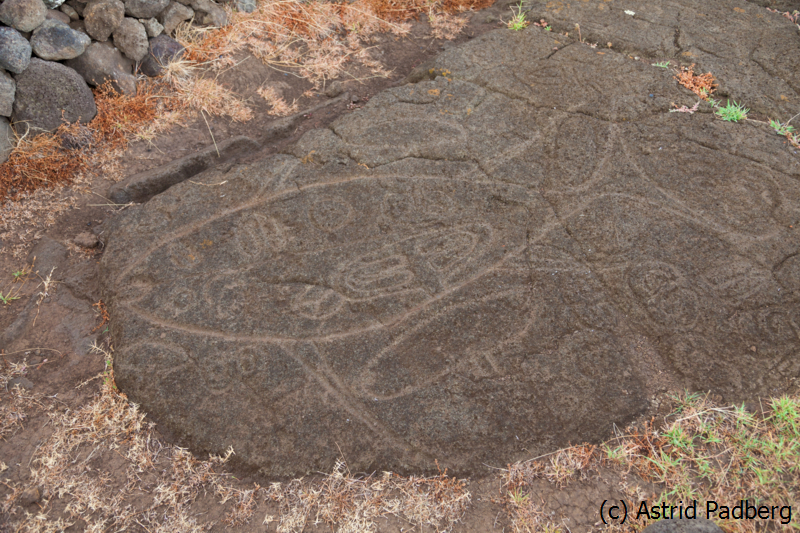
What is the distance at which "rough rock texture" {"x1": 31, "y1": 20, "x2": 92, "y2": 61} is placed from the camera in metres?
3.01

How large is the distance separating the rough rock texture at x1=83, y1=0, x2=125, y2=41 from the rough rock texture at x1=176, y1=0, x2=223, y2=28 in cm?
57

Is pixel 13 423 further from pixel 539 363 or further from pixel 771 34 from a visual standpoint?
pixel 771 34

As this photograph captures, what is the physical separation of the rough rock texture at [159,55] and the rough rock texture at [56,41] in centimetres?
43

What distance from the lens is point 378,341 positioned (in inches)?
88.0

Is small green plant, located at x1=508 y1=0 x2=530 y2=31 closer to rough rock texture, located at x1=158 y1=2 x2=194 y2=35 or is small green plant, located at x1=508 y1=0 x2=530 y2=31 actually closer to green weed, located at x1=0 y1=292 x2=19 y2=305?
rough rock texture, located at x1=158 y1=2 x2=194 y2=35

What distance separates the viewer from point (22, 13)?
9.43 ft

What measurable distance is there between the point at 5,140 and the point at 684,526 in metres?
3.81

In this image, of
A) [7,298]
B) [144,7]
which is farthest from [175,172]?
[144,7]

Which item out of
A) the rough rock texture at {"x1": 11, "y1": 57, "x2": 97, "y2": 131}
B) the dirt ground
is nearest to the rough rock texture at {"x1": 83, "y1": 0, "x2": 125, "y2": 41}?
the rough rock texture at {"x1": 11, "y1": 57, "x2": 97, "y2": 131}

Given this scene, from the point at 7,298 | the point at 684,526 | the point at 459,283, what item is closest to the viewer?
the point at 684,526

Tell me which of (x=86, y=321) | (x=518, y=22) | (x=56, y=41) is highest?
Result: (x=56, y=41)

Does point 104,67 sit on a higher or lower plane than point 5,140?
higher

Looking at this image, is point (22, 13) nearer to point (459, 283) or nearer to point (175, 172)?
point (175, 172)

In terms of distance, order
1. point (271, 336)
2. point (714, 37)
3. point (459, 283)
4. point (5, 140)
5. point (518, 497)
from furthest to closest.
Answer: point (714, 37) → point (5, 140) → point (459, 283) → point (271, 336) → point (518, 497)
